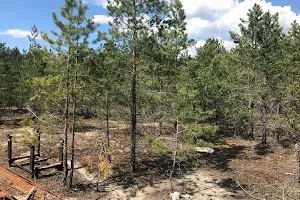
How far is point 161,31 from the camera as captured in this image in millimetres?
17625

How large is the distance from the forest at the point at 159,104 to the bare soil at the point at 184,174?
0.07 metres

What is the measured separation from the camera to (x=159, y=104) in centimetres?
1831

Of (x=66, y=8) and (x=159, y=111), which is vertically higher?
(x=66, y=8)

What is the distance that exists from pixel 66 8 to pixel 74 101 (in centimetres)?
471

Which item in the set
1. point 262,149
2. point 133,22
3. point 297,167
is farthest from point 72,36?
point 262,149

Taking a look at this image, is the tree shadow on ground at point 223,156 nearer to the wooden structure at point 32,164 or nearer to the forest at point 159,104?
the forest at point 159,104

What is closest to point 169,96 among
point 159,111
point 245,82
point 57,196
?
point 159,111

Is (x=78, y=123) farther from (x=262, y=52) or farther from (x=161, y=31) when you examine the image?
(x=262, y=52)

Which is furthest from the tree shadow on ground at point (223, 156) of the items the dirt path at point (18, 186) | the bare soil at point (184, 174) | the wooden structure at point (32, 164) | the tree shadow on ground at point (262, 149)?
the dirt path at point (18, 186)

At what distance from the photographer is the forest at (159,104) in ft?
48.4

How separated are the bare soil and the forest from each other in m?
0.07

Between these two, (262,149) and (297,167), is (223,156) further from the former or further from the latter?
(297,167)

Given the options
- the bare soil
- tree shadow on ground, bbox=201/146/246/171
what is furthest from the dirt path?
tree shadow on ground, bbox=201/146/246/171

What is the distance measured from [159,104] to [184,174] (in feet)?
15.4
